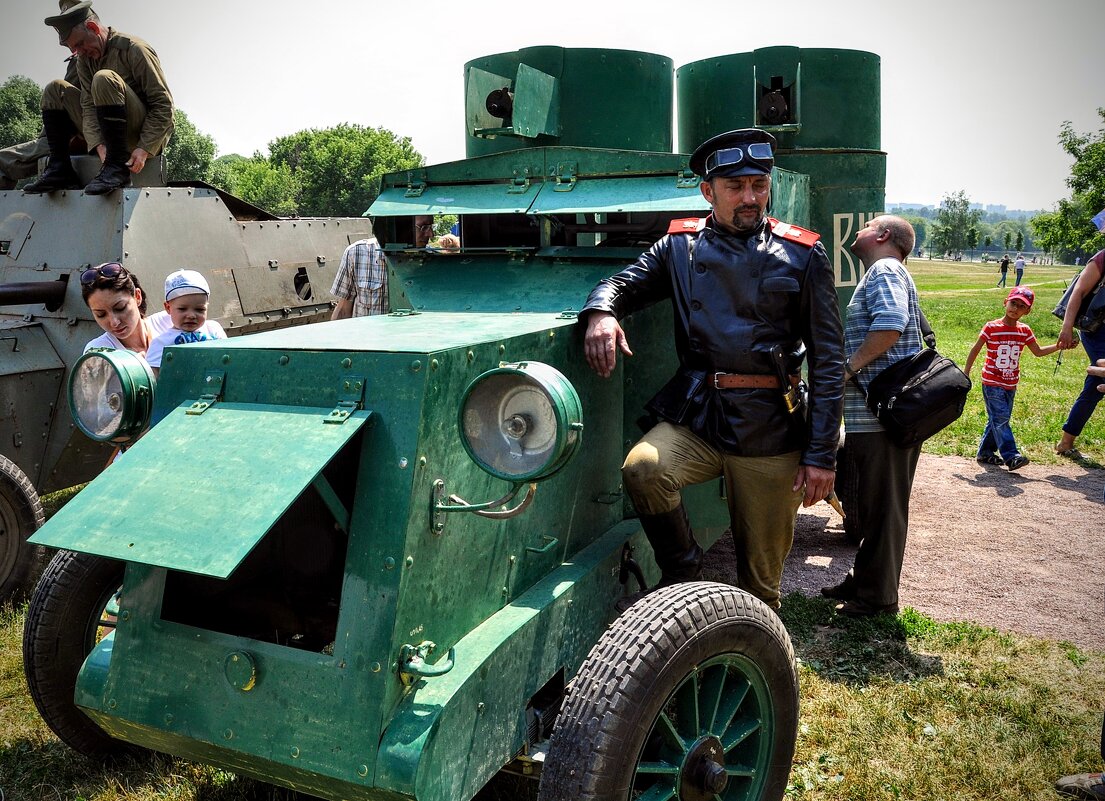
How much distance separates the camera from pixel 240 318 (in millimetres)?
6793

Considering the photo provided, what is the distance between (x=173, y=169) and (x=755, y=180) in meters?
51.6

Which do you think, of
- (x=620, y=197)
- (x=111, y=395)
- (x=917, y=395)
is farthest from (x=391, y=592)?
(x=917, y=395)

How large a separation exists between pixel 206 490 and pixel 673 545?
1563 mm

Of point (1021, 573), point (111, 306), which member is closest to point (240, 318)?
point (111, 306)

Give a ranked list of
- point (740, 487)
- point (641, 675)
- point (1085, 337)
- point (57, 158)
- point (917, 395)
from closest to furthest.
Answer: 1. point (641, 675)
2. point (740, 487)
3. point (917, 395)
4. point (57, 158)
5. point (1085, 337)

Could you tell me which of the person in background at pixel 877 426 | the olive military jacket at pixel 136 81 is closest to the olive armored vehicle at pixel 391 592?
the person in background at pixel 877 426

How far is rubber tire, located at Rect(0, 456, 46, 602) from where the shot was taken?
4871 millimetres

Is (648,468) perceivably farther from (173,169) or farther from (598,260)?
(173,169)

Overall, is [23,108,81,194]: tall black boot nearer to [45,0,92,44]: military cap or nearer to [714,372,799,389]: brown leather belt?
[45,0,92,44]: military cap

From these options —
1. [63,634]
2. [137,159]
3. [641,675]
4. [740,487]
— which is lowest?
[63,634]

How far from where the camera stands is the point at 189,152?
173ft

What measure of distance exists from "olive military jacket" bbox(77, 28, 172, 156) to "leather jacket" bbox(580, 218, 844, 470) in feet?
15.4

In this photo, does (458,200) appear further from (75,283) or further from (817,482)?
(75,283)

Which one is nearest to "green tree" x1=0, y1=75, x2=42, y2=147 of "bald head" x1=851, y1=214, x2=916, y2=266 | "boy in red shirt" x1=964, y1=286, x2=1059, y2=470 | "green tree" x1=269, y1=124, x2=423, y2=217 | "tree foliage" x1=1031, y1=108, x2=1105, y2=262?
"green tree" x1=269, y1=124, x2=423, y2=217
